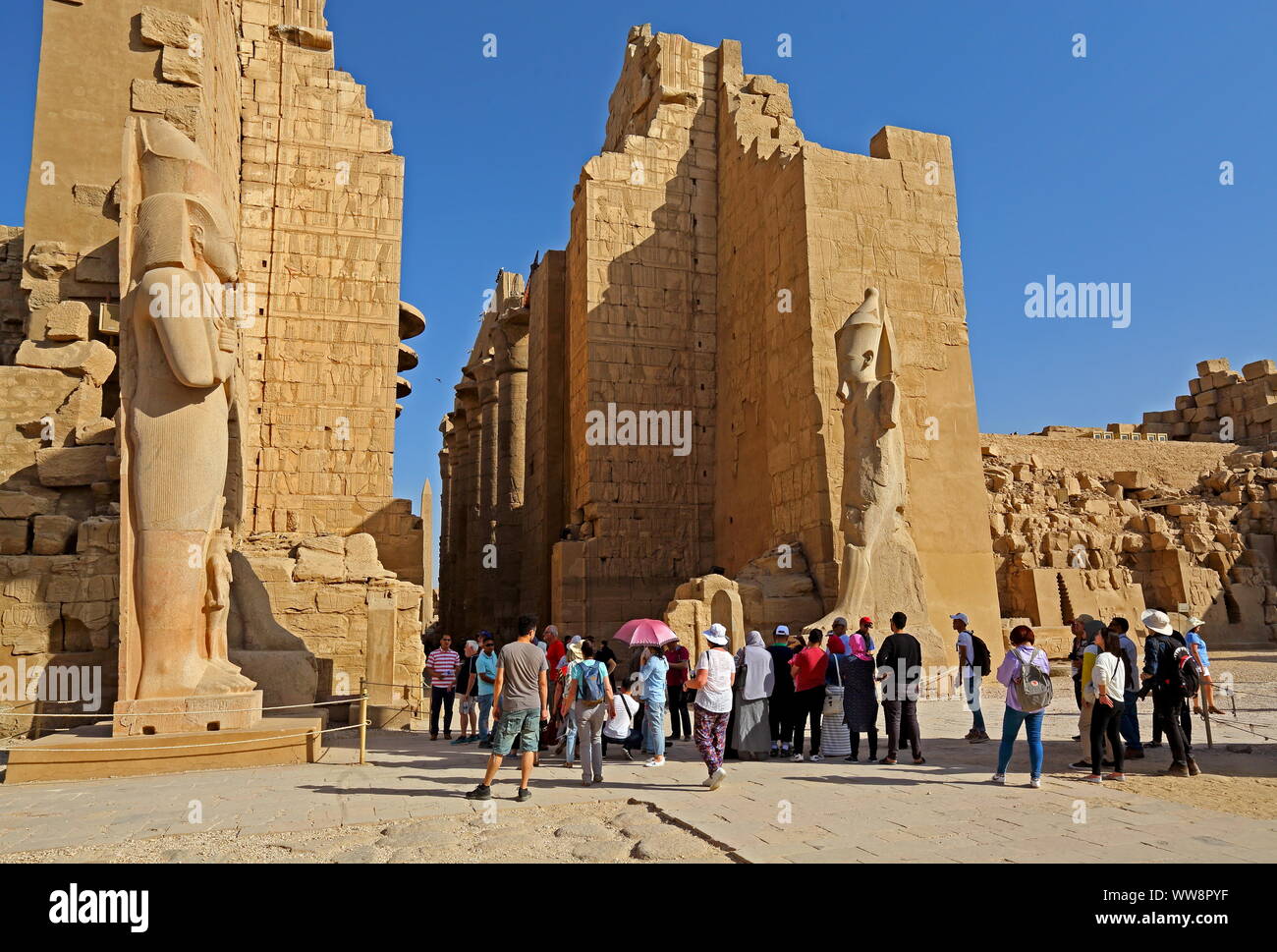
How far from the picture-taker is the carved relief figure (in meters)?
7.46

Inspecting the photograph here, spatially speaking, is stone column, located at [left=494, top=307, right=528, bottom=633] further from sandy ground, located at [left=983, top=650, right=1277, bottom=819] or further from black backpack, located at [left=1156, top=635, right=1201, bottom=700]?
black backpack, located at [left=1156, top=635, right=1201, bottom=700]

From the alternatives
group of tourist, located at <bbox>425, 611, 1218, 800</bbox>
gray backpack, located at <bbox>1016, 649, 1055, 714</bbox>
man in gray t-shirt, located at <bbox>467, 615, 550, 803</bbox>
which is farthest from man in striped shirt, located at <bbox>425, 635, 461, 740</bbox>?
gray backpack, located at <bbox>1016, 649, 1055, 714</bbox>

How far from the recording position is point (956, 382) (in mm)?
16812

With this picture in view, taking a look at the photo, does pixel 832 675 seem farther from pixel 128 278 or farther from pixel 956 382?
pixel 956 382

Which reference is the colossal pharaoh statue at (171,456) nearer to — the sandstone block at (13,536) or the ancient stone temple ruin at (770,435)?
the sandstone block at (13,536)

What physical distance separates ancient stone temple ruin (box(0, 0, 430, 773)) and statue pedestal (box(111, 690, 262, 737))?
0.06ft

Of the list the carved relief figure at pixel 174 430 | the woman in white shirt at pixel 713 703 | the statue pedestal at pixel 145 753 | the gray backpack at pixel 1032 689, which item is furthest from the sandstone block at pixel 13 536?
the gray backpack at pixel 1032 689

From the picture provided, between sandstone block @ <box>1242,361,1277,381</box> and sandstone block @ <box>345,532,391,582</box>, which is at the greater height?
sandstone block @ <box>1242,361,1277,381</box>

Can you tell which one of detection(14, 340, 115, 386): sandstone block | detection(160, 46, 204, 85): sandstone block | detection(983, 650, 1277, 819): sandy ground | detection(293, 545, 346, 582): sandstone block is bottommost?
detection(983, 650, 1277, 819): sandy ground

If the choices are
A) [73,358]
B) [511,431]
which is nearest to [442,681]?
[73,358]

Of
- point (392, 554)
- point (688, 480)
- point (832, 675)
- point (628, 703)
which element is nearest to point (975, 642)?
point (832, 675)

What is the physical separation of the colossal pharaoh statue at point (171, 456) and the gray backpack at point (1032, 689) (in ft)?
19.9

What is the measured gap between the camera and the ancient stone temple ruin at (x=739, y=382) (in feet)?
47.4

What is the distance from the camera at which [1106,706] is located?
21.4 feet
